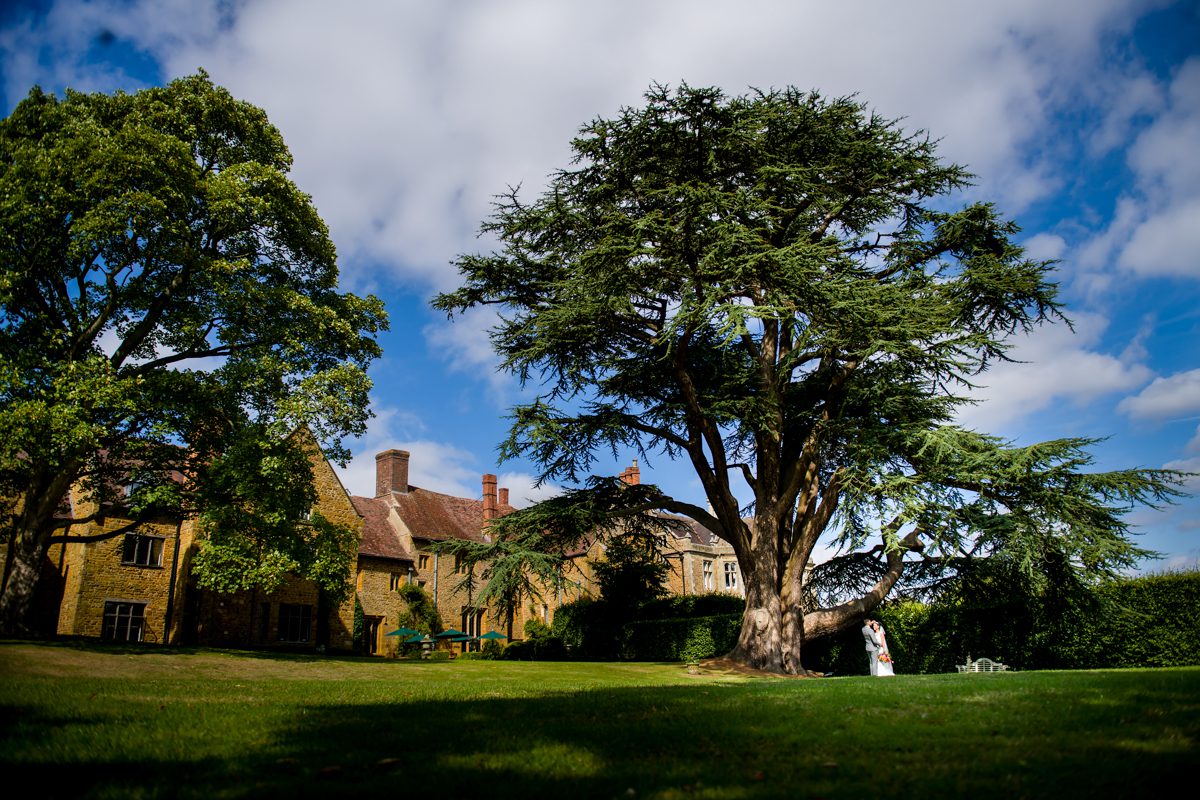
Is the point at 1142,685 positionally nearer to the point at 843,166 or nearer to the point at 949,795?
the point at 949,795

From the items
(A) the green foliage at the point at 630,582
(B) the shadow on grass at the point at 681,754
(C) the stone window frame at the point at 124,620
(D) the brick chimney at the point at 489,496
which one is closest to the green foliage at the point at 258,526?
(C) the stone window frame at the point at 124,620

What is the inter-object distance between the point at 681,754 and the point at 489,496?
42.8 meters

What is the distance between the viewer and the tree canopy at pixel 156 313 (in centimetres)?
1795

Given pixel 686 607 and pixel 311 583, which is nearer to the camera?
pixel 686 607

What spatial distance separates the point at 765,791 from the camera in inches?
174

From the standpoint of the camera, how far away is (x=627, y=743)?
590 centimetres

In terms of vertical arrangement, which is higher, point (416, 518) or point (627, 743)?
point (416, 518)

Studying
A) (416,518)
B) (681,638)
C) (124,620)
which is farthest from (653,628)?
(124,620)

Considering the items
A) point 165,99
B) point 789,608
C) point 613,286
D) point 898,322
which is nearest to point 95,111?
point 165,99

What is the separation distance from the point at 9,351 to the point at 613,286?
15728 mm

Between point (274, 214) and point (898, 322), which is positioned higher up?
point (274, 214)

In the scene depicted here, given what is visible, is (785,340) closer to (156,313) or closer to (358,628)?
(156,313)

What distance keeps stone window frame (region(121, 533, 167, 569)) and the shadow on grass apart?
26.4 m

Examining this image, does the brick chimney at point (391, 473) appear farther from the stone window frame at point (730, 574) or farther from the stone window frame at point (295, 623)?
the stone window frame at point (730, 574)
